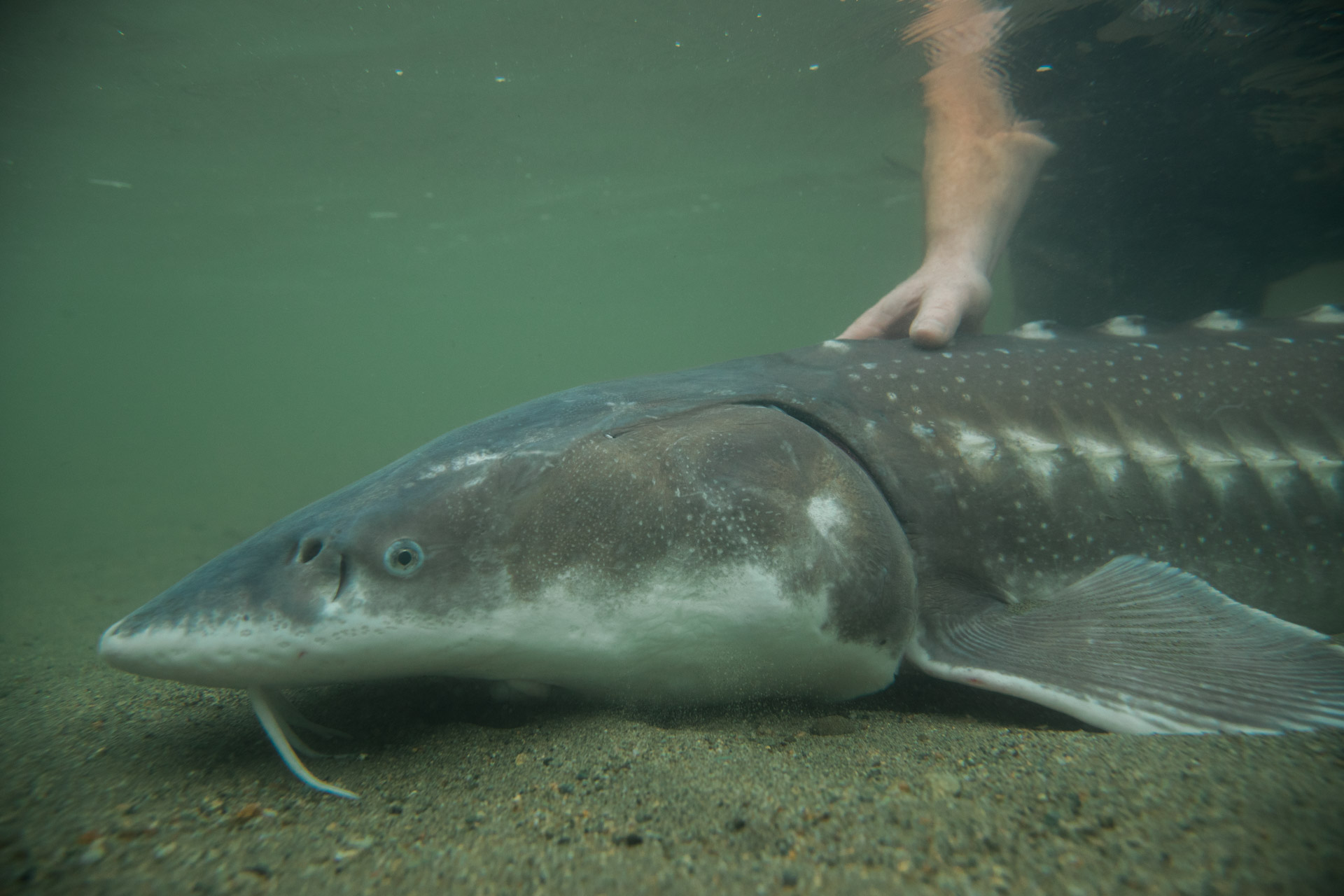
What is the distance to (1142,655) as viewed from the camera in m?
1.61

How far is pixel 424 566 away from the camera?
1479mm

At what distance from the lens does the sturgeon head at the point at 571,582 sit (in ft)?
4.61

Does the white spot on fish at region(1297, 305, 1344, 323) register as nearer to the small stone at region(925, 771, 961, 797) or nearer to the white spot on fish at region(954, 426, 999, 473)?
the white spot on fish at region(954, 426, 999, 473)

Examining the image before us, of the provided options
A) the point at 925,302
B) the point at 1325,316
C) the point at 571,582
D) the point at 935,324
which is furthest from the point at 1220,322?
the point at 571,582

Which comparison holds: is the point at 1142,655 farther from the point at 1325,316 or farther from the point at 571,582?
the point at 1325,316

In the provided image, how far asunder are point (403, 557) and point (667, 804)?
2.75ft

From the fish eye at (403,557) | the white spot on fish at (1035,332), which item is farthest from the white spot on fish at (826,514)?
the white spot on fish at (1035,332)

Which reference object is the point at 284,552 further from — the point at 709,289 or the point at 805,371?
the point at 709,289

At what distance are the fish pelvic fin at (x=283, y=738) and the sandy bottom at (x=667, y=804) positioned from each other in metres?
0.03

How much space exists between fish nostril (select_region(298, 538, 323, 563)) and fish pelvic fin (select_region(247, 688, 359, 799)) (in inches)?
12.3

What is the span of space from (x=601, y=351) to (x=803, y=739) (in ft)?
260

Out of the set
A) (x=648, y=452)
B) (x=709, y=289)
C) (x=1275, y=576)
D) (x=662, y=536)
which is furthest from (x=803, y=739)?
(x=709, y=289)

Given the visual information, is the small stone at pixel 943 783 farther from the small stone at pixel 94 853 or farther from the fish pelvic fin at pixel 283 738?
the small stone at pixel 94 853

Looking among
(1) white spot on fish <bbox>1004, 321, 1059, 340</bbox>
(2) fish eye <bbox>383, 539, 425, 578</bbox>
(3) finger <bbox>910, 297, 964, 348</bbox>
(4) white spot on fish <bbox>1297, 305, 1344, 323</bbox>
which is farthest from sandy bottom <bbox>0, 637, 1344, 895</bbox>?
(4) white spot on fish <bbox>1297, 305, 1344, 323</bbox>
